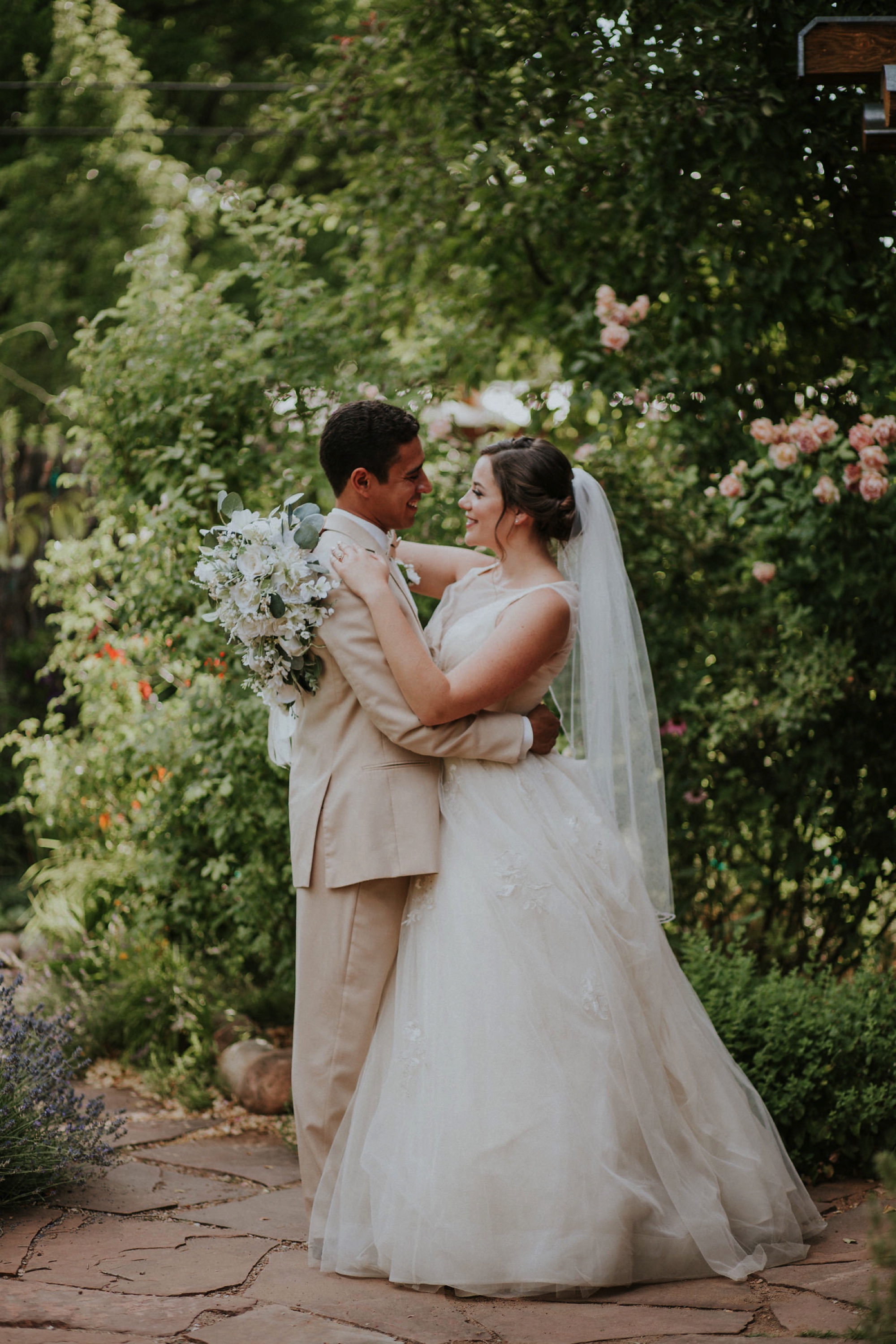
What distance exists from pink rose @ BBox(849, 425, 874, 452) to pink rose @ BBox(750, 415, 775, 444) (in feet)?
0.96

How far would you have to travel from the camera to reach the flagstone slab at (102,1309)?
2467 millimetres

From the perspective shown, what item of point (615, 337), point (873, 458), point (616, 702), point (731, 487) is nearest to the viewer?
point (616, 702)

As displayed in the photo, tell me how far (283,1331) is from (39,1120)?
1.23 meters

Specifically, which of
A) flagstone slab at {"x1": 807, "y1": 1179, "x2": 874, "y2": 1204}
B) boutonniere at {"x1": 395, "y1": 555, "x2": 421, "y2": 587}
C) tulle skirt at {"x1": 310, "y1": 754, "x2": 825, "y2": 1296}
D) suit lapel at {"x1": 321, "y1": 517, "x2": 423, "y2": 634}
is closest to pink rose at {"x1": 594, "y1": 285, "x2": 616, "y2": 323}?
boutonniere at {"x1": 395, "y1": 555, "x2": 421, "y2": 587}

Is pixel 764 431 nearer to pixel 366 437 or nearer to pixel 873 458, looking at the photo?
pixel 873 458

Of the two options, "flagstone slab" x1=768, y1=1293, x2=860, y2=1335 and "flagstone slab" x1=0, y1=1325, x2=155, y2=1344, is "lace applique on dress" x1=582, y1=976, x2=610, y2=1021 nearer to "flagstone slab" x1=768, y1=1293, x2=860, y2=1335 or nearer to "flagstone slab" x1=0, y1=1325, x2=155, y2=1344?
"flagstone slab" x1=768, y1=1293, x2=860, y2=1335

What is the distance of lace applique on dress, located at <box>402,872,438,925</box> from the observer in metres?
2.94

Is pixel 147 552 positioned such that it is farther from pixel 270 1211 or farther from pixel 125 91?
pixel 125 91

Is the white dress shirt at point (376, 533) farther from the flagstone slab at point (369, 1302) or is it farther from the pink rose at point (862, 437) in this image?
the pink rose at point (862, 437)

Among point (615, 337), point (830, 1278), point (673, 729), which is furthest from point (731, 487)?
point (830, 1278)

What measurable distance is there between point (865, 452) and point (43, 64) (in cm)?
967

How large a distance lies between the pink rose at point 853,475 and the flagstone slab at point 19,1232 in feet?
11.2

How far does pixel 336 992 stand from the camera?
2.94 metres

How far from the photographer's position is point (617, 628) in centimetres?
329
